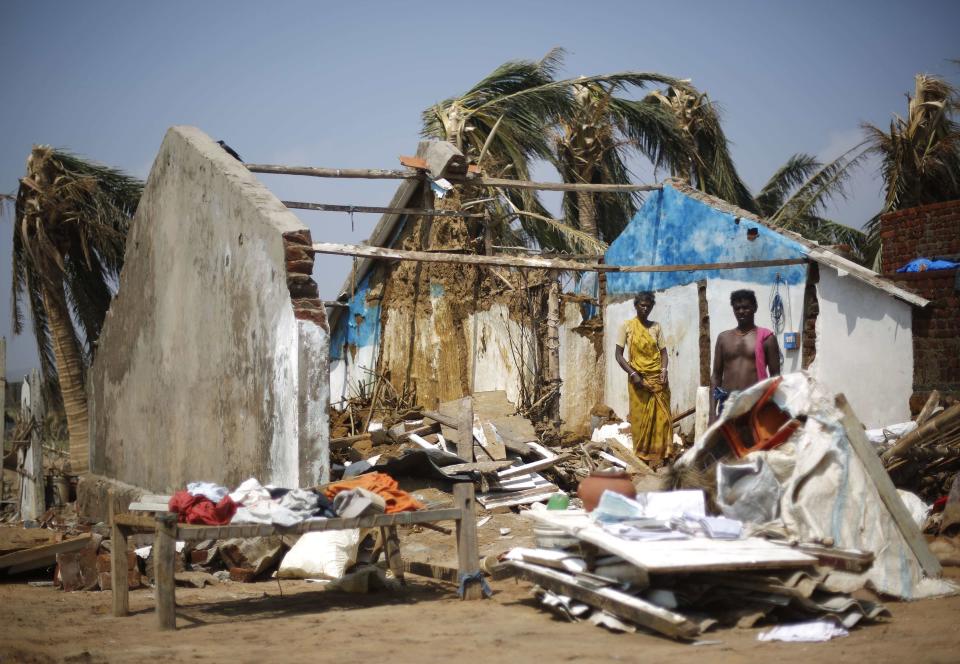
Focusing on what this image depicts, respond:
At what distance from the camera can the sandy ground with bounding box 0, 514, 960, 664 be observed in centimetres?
478

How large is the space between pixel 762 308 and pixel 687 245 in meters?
1.61

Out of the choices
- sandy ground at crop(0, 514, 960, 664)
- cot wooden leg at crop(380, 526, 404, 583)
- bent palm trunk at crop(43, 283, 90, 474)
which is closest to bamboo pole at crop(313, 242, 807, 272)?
cot wooden leg at crop(380, 526, 404, 583)

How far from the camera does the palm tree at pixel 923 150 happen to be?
53.8 ft

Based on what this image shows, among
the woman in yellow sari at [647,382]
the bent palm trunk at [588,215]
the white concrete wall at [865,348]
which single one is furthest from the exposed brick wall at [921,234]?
the bent palm trunk at [588,215]

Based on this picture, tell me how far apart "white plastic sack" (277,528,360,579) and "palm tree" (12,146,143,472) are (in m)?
7.21

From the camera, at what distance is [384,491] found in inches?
272

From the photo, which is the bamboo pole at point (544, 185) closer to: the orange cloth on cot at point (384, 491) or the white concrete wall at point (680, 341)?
the white concrete wall at point (680, 341)

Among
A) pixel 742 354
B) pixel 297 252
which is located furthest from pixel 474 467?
pixel 297 252

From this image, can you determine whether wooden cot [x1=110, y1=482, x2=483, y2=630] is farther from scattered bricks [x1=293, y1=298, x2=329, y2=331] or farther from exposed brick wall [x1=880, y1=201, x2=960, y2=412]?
exposed brick wall [x1=880, y1=201, x2=960, y2=412]

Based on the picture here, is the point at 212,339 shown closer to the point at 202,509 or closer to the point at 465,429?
the point at 465,429

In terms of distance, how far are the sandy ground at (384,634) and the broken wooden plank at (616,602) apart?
0.27ft

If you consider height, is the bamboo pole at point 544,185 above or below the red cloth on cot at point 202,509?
above

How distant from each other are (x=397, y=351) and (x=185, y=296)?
14.2 feet

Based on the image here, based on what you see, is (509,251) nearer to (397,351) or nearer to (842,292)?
(397,351)
